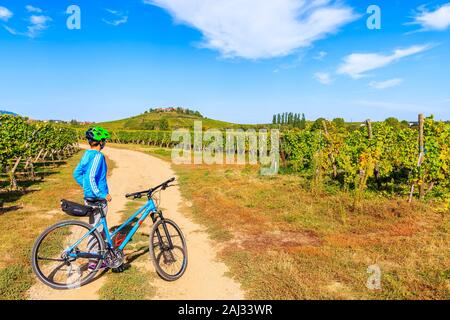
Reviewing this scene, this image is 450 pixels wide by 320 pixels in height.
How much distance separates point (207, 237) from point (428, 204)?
7299 mm

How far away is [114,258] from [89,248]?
0.45 meters

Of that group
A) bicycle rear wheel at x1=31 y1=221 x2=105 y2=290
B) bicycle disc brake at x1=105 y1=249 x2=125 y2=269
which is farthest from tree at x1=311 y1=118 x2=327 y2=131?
bicycle rear wheel at x1=31 y1=221 x2=105 y2=290

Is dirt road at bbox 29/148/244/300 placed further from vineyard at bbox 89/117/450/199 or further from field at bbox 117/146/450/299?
vineyard at bbox 89/117/450/199

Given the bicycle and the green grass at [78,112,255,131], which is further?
the green grass at [78,112,255,131]

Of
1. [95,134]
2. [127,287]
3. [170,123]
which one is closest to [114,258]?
[127,287]

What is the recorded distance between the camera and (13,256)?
557cm

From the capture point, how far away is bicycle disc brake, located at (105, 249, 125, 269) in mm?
4691

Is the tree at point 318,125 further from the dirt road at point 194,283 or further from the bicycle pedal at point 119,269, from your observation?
the bicycle pedal at point 119,269

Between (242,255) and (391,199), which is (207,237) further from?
(391,199)

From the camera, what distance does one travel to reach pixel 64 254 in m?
4.32

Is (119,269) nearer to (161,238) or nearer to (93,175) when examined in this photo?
(161,238)

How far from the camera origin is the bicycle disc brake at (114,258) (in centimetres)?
469
